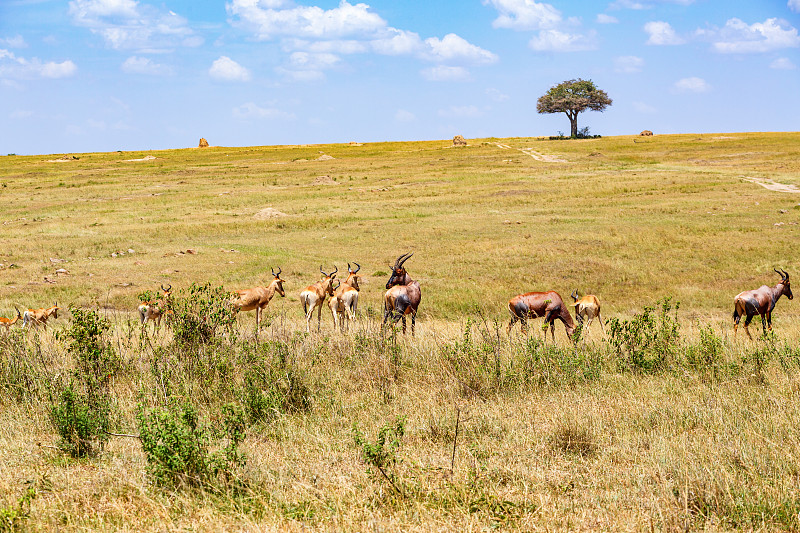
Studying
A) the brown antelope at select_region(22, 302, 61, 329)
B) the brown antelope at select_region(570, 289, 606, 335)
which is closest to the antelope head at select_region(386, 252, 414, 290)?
the brown antelope at select_region(570, 289, 606, 335)

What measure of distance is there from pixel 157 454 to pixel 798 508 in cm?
470

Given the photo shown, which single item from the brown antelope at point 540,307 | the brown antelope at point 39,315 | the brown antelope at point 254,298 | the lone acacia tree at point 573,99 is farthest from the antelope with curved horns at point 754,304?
the lone acacia tree at point 573,99

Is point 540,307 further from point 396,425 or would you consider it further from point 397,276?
point 396,425

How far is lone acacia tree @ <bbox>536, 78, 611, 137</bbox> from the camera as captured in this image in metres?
116

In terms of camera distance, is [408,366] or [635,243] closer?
[408,366]

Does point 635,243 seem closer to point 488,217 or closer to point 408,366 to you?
point 488,217

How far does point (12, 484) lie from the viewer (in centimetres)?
531

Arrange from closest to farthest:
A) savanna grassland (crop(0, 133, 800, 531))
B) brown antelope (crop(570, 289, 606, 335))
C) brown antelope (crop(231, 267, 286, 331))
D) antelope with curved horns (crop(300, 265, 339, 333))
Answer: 1. savanna grassland (crop(0, 133, 800, 531))
2. brown antelope (crop(570, 289, 606, 335))
3. antelope with curved horns (crop(300, 265, 339, 333))
4. brown antelope (crop(231, 267, 286, 331))

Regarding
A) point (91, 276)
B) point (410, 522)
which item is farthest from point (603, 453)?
point (91, 276)

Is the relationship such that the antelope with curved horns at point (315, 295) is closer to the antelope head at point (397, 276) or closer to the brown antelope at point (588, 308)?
the antelope head at point (397, 276)

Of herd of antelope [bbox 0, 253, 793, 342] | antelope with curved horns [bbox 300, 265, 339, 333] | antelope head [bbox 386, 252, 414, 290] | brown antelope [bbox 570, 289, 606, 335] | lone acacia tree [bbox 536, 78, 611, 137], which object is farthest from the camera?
lone acacia tree [bbox 536, 78, 611, 137]

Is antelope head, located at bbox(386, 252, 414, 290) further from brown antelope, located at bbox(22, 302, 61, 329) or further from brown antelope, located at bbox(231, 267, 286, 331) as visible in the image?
brown antelope, located at bbox(22, 302, 61, 329)

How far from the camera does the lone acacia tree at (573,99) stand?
11550 centimetres

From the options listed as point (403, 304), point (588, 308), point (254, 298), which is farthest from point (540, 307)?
point (254, 298)
